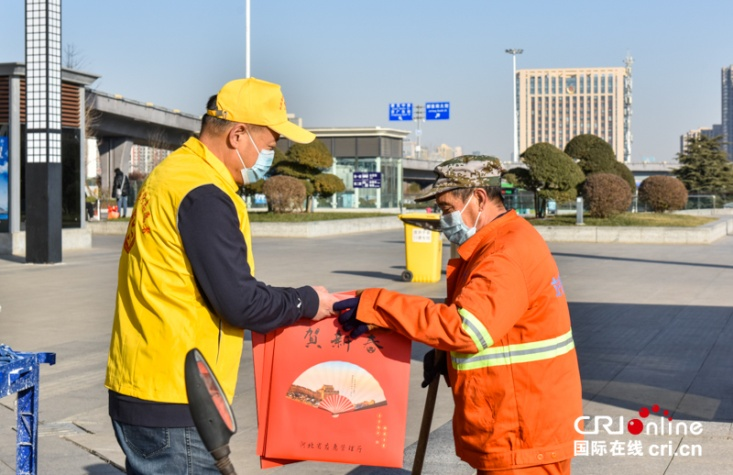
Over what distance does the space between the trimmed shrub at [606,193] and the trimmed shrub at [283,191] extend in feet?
35.8

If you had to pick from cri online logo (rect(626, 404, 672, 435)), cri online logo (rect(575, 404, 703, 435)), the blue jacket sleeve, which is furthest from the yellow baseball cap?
cri online logo (rect(626, 404, 672, 435))

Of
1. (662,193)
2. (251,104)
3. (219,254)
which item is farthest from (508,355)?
(662,193)

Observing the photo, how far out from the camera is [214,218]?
9.40 feet

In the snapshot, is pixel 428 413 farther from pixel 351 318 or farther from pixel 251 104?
pixel 251 104

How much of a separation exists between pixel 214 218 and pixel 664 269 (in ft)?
59.1

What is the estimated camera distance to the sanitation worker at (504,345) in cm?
315

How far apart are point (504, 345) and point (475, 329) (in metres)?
0.16

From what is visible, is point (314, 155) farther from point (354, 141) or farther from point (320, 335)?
point (320, 335)

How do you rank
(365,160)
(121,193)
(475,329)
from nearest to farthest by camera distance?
(475,329) < (121,193) < (365,160)

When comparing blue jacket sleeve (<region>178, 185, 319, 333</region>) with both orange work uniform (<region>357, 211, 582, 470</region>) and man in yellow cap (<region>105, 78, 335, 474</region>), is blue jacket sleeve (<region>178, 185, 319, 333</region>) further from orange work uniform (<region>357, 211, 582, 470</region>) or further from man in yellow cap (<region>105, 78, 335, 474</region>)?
orange work uniform (<region>357, 211, 582, 470</region>)

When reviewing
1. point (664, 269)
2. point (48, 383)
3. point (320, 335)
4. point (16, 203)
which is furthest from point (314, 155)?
point (320, 335)

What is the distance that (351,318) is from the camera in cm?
337

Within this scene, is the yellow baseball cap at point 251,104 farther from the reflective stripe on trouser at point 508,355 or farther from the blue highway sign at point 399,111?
the blue highway sign at point 399,111

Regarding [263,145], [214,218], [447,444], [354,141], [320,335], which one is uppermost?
[354,141]
